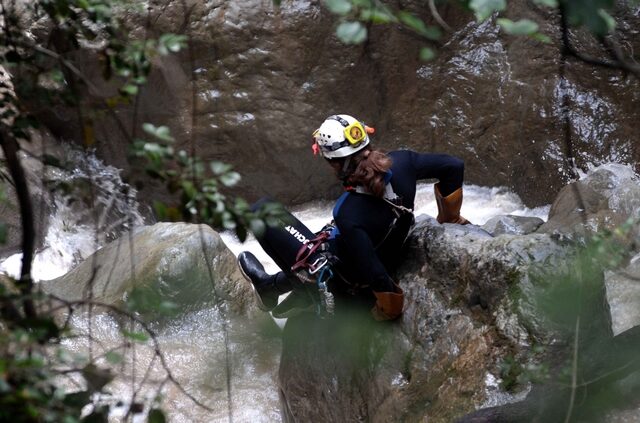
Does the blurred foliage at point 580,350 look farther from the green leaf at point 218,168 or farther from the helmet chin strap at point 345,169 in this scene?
the green leaf at point 218,168

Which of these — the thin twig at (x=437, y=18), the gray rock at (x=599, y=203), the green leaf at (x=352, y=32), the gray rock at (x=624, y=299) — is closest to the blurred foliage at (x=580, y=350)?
the gray rock at (x=624, y=299)

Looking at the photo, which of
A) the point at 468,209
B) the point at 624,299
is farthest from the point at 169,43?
the point at 468,209

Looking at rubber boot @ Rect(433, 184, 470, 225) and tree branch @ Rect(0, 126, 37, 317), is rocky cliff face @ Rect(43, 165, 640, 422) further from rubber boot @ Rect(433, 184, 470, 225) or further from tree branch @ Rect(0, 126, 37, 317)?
tree branch @ Rect(0, 126, 37, 317)

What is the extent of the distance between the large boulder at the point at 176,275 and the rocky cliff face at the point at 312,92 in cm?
161

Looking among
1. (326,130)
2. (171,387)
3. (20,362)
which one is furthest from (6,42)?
(171,387)

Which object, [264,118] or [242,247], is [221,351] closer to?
[242,247]

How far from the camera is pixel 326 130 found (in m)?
3.96

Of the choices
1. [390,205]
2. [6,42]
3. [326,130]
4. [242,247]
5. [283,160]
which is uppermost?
[6,42]

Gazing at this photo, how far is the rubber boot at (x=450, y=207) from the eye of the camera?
14.2 ft

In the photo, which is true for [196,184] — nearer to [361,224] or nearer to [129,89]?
[129,89]

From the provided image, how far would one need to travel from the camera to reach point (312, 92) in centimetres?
734

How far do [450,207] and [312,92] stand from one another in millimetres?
3230

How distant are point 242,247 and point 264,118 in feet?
3.81

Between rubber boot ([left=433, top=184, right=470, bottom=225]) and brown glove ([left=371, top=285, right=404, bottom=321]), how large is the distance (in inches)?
29.6
